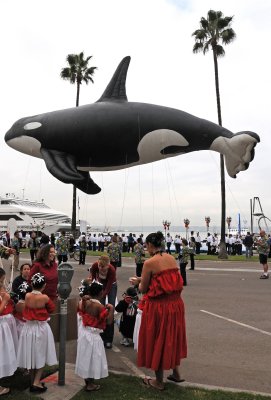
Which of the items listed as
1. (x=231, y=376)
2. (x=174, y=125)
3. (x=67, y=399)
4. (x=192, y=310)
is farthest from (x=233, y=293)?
→ (x=67, y=399)

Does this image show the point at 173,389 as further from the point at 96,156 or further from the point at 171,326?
the point at 96,156

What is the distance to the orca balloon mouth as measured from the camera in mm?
8945

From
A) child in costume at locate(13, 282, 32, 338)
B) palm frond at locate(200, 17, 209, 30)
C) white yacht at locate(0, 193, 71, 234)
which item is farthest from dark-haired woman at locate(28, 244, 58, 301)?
white yacht at locate(0, 193, 71, 234)

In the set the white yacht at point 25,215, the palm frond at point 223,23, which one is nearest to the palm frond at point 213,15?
the palm frond at point 223,23

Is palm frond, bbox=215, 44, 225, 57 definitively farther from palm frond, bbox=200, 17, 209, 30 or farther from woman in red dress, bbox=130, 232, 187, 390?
woman in red dress, bbox=130, 232, 187, 390

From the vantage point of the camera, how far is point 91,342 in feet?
14.6

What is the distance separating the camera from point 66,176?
8.58 metres

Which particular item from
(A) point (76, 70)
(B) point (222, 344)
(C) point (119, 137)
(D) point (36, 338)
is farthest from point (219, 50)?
(D) point (36, 338)

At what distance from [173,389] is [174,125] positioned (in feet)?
18.1

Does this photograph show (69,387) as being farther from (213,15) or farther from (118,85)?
(213,15)

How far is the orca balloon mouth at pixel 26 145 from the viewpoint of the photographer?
8945 millimetres

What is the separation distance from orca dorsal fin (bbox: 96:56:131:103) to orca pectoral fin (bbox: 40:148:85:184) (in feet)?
5.16

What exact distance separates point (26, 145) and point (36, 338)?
5.59 metres

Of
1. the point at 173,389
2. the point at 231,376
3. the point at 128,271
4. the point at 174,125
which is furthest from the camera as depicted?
the point at 128,271
